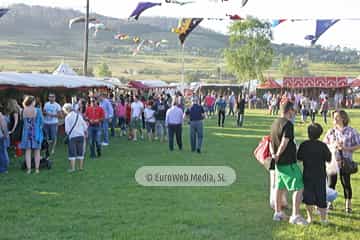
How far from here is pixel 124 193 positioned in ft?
29.5

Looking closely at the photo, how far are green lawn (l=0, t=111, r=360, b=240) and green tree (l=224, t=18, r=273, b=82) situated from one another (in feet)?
156

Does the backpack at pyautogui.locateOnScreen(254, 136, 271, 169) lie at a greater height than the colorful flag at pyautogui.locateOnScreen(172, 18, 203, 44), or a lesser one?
lesser

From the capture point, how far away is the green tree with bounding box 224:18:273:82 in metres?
58.4

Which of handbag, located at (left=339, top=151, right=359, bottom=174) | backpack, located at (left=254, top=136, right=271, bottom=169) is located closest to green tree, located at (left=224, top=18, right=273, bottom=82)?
handbag, located at (left=339, top=151, right=359, bottom=174)

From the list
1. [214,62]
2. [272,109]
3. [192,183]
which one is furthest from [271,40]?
[214,62]

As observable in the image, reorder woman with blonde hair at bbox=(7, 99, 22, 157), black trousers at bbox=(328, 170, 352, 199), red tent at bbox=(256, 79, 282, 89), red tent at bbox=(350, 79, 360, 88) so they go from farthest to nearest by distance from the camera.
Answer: red tent at bbox=(256, 79, 282, 89), red tent at bbox=(350, 79, 360, 88), woman with blonde hair at bbox=(7, 99, 22, 157), black trousers at bbox=(328, 170, 352, 199)

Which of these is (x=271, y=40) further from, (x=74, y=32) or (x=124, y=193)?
(x=74, y=32)

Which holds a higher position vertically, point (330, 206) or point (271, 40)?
point (271, 40)

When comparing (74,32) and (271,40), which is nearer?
(271,40)

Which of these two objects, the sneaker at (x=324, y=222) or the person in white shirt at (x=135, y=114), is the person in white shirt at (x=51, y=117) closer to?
the person in white shirt at (x=135, y=114)

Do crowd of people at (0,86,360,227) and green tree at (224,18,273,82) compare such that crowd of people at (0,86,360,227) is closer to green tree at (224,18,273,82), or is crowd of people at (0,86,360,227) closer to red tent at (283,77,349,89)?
red tent at (283,77,349,89)

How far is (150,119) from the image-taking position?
17797 millimetres

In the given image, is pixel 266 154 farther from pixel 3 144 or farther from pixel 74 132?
pixel 3 144

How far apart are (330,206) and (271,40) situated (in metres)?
53.4
